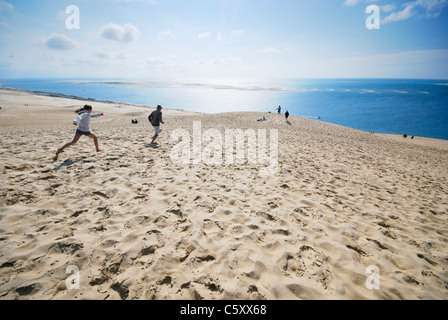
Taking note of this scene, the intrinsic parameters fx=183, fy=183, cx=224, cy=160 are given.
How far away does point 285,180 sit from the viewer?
251 inches

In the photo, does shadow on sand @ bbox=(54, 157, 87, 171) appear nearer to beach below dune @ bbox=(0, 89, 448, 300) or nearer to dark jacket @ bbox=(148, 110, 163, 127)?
beach below dune @ bbox=(0, 89, 448, 300)

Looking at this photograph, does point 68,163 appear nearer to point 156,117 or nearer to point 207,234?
point 156,117

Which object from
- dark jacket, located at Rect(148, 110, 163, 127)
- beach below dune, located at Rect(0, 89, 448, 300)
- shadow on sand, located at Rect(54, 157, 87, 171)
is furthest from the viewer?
dark jacket, located at Rect(148, 110, 163, 127)

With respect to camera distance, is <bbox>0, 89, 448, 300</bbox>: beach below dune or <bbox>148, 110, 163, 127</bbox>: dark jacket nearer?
<bbox>0, 89, 448, 300</bbox>: beach below dune

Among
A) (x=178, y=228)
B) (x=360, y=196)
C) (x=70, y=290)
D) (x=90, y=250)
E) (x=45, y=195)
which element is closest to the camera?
(x=70, y=290)

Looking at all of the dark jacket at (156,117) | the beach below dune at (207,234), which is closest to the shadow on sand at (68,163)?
the beach below dune at (207,234)

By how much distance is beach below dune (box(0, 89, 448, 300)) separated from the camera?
2668 millimetres

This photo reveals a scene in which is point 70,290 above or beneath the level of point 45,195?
beneath

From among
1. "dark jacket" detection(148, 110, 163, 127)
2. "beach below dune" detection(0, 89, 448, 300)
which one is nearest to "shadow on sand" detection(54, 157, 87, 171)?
"beach below dune" detection(0, 89, 448, 300)

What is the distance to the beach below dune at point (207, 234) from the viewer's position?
267cm

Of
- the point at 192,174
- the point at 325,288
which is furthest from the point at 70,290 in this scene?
the point at 192,174
